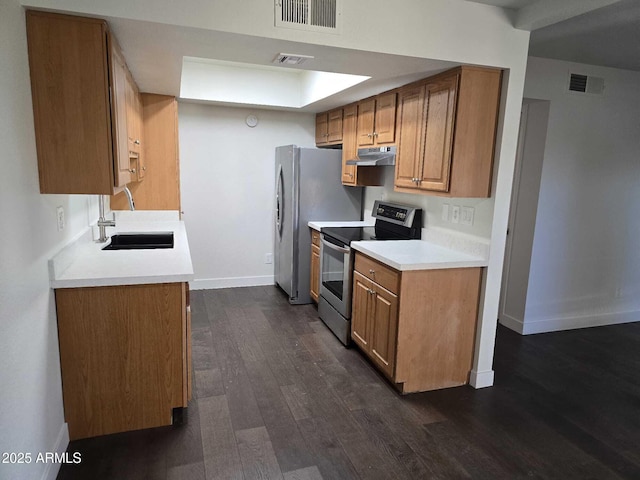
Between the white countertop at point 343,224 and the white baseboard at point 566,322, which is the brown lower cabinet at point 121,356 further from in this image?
the white baseboard at point 566,322

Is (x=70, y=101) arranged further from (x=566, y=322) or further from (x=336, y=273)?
(x=566, y=322)

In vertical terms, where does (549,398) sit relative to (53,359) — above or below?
below

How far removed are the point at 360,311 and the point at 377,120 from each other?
164cm

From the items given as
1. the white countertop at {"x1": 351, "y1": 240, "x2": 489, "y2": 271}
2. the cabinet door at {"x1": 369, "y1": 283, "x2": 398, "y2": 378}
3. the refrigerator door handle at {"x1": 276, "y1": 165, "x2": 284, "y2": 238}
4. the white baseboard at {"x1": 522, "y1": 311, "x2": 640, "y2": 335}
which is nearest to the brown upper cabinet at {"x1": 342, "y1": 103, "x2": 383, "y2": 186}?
the refrigerator door handle at {"x1": 276, "y1": 165, "x2": 284, "y2": 238}

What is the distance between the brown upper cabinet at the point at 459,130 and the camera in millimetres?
2555

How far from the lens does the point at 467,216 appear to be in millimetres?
Result: 2918

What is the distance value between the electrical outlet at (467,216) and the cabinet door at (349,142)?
137 cm

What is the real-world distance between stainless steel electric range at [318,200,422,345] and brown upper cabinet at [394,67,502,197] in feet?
2.32

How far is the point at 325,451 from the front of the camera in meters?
2.17

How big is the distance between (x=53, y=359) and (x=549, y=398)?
3.00 m

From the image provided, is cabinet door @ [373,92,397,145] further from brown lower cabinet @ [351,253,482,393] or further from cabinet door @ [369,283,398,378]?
cabinet door @ [369,283,398,378]

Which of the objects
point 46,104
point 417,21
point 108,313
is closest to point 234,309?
point 108,313

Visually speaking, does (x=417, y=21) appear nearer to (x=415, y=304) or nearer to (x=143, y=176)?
(x=415, y=304)

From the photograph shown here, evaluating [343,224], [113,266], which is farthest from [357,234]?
[113,266]
